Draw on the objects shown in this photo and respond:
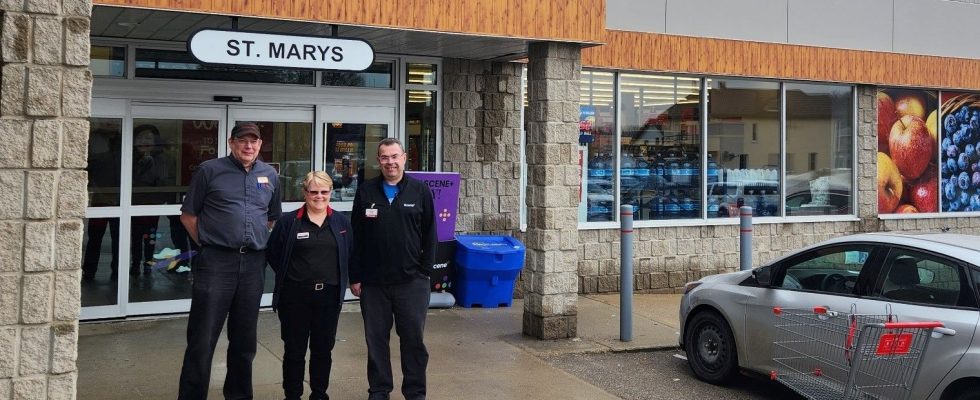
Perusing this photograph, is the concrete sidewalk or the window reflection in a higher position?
the window reflection

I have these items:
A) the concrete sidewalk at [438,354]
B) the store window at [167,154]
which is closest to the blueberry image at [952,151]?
the concrete sidewalk at [438,354]

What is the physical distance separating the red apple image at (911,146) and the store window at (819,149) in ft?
2.83

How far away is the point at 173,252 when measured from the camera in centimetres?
979

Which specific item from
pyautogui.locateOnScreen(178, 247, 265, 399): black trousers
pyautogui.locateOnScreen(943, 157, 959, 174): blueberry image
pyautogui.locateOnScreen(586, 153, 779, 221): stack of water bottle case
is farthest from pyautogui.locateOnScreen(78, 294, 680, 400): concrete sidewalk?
pyautogui.locateOnScreen(943, 157, 959, 174): blueberry image

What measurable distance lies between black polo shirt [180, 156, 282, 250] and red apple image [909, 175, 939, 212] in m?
11.6

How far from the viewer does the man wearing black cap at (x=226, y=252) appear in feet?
19.5

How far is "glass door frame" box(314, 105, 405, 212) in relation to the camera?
1047 cm

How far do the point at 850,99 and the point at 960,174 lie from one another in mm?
2552

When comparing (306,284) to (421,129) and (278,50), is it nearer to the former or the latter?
(278,50)

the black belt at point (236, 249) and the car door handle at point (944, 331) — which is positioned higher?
the black belt at point (236, 249)

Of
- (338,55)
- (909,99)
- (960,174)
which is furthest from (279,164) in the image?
(960,174)

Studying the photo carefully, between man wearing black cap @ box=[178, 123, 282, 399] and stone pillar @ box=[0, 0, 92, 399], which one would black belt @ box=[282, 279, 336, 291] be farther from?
Result: stone pillar @ box=[0, 0, 92, 399]

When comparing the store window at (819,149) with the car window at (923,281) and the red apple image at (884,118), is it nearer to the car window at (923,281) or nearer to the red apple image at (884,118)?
the red apple image at (884,118)

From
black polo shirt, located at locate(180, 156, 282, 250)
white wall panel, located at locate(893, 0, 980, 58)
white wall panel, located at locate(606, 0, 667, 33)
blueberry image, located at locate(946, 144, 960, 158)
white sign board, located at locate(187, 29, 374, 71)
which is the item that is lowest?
black polo shirt, located at locate(180, 156, 282, 250)
